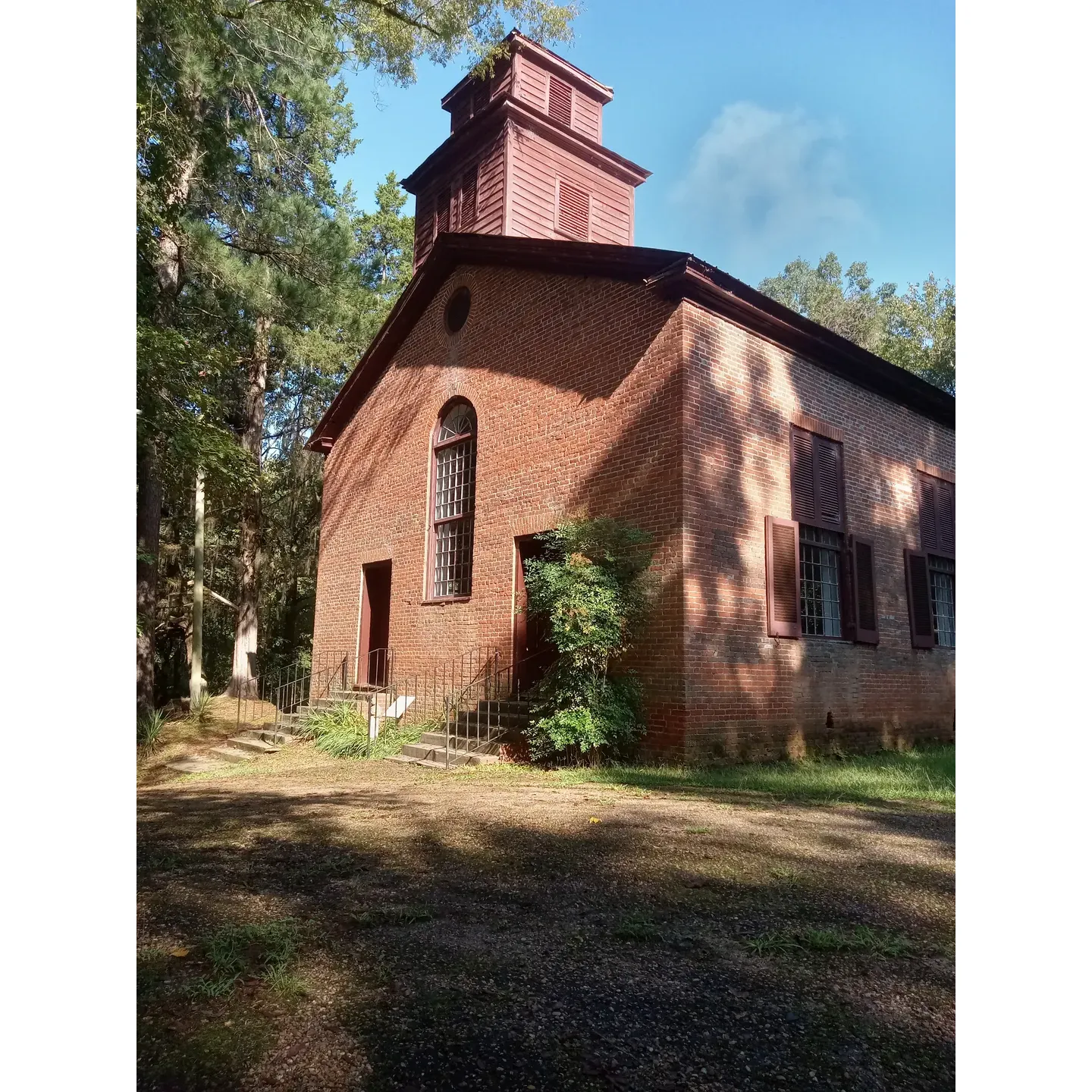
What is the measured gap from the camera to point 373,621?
1512 centimetres

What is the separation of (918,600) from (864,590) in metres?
1.55

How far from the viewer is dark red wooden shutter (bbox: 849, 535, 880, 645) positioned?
11.3 meters

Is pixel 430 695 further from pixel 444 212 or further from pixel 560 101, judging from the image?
pixel 560 101

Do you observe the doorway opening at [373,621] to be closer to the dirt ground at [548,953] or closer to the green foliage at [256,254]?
the green foliage at [256,254]

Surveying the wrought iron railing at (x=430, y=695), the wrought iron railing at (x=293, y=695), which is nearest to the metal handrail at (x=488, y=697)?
the wrought iron railing at (x=430, y=695)

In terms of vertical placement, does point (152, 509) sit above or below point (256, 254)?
below

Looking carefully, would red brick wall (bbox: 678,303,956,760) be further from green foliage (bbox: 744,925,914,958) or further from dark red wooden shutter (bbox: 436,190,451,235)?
dark red wooden shutter (bbox: 436,190,451,235)

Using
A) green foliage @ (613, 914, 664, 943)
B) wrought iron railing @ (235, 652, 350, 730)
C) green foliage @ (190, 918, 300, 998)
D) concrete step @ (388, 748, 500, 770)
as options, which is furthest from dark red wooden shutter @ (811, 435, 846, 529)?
green foliage @ (190, 918, 300, 998)

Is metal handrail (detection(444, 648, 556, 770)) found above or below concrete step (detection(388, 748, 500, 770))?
above

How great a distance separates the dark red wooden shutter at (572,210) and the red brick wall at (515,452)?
147 inches

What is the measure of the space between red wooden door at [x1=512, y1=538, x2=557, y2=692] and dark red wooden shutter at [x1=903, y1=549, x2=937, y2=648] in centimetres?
572

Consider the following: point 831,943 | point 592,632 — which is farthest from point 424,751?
point 831,943
